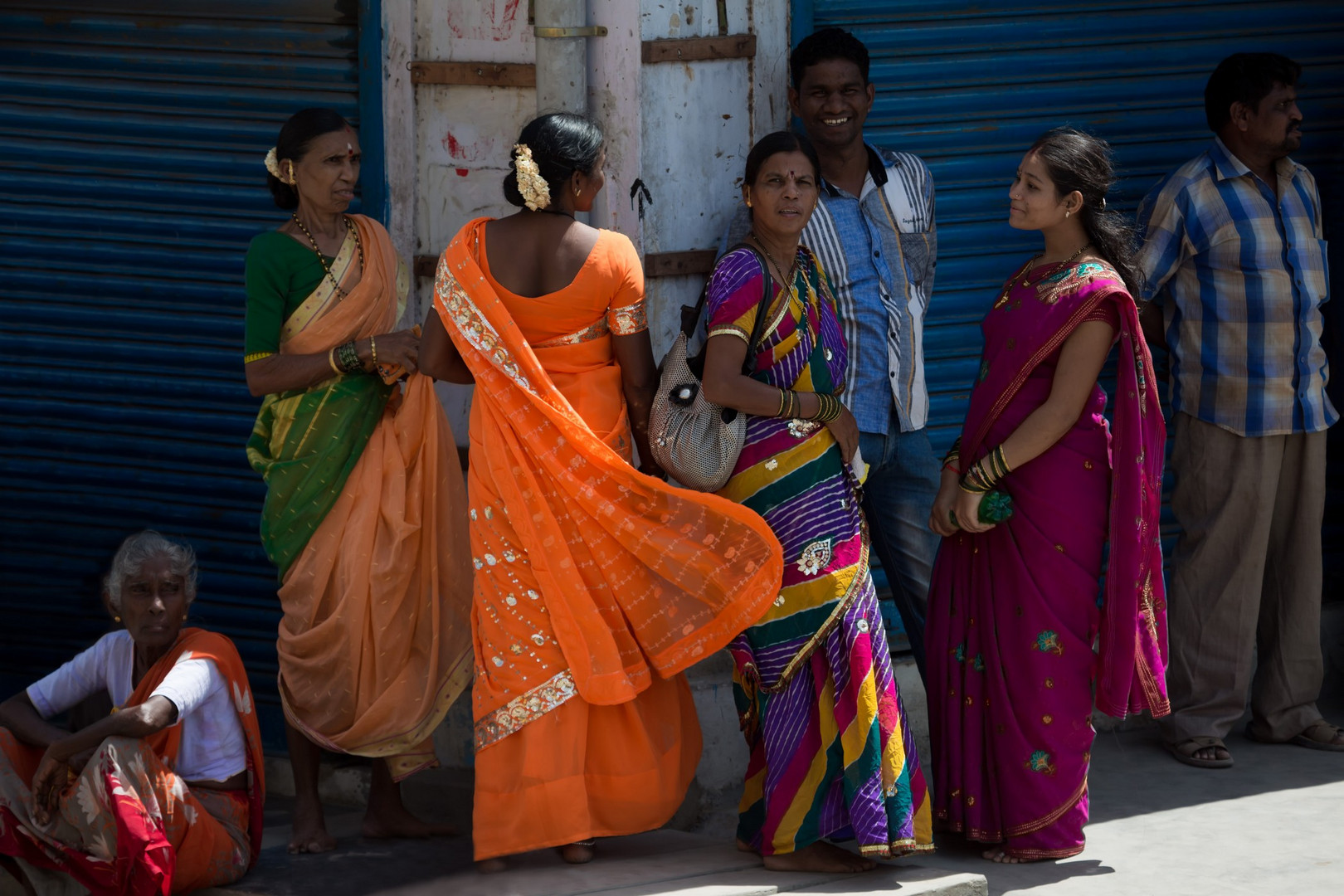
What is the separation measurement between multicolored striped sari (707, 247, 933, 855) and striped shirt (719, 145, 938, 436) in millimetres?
550

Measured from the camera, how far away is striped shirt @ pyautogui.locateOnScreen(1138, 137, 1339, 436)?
5391 millimetres

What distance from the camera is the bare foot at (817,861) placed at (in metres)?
4.16

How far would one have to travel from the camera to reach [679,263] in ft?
16.3

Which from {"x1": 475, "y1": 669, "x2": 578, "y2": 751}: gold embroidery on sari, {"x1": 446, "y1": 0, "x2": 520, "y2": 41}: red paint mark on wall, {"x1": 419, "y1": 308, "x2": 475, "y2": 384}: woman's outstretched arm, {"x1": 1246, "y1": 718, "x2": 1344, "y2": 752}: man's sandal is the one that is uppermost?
{"x1": 446, "y1": 0, "x2": 520, "y2": 41}: red paint mark on wall

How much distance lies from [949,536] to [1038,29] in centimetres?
203

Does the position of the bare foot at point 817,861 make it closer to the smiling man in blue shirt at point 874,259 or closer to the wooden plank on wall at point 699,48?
the smiling man in blue shirt at point 874,259

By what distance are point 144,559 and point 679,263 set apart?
5.95ft

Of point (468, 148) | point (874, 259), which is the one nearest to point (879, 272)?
point (874, 259)

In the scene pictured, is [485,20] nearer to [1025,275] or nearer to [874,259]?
[874,259]

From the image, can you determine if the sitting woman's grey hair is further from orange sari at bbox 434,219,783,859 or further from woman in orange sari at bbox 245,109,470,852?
orange sari at bbox 434,219,783,859

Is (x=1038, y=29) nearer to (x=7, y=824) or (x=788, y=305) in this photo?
(x=788, y=305)

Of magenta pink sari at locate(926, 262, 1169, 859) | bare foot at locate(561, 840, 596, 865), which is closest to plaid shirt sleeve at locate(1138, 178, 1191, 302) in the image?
magenta pink sari at locate(926, 262, 1169, 859)

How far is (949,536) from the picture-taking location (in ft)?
15.1

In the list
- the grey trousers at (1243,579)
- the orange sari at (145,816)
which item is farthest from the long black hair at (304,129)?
the grey trousers at (1243,579)
